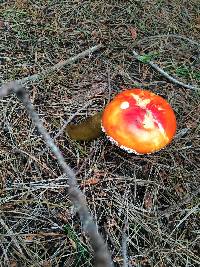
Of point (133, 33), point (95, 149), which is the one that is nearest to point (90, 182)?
point (95, 149)

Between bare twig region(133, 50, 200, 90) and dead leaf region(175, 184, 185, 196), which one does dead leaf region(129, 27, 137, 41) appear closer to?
bare twig region(133, 50, 200, 90)

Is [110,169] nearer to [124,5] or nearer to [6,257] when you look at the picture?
[6,257]

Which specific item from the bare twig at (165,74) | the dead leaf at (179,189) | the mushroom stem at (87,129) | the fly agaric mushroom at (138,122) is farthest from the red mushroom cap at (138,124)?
the bare twig at (165,74)

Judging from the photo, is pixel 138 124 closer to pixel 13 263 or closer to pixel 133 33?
pixel 13 263

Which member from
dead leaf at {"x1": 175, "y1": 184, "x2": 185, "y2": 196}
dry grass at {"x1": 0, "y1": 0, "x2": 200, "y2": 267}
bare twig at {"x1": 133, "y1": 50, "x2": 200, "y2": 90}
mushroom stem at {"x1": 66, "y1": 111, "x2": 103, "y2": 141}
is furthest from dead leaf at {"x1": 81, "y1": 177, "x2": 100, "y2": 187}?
bare twig at {"x1": 133, "y1": 50, "x2": 200, "y2": 90}

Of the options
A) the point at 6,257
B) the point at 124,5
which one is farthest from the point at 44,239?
the point at 124,5

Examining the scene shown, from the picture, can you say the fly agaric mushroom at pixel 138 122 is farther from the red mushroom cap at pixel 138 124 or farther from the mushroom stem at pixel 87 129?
the mushroom stem at pixel 87 129
